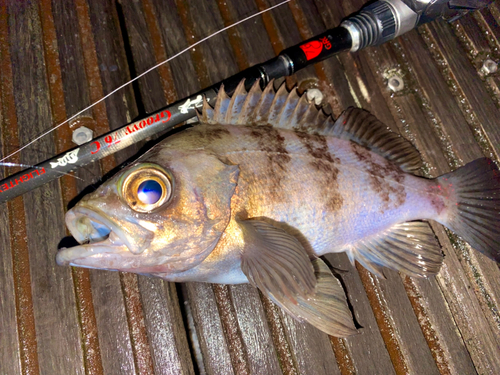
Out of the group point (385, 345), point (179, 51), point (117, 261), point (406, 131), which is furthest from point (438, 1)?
point (117, 261)

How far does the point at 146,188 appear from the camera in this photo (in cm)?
119

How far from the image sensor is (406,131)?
2.05 m

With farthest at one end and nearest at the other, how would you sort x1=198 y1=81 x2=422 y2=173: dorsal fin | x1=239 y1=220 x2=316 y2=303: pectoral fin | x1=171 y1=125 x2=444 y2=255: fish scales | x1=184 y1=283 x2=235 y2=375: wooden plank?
x1=184 y1=283 x2=235 y2=375: wooden plank → x1=198 y1=81 x2=422 y2=173: dorsal fin → x1=171 y1=125 x2=444 y2=255: fish scales → x1=239 y1=220 x2=316 y2=303: pectoral fin

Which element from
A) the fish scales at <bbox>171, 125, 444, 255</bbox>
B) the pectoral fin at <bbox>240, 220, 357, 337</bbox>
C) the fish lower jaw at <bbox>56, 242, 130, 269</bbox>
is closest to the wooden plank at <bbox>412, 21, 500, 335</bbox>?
the fish scales at <bbox>171, 125, 444, 255</bbox>

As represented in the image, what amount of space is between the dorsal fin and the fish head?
0.34 meters

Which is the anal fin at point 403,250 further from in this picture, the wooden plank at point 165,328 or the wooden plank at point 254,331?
the wooden plank at point 165,328

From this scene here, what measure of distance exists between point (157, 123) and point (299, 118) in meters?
0.76

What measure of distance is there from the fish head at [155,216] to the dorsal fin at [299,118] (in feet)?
1.13

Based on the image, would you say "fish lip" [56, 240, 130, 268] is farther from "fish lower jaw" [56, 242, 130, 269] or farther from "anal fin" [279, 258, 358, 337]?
"anal fin" [279, 258, 358, 337]

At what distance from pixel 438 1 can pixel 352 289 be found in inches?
69.4

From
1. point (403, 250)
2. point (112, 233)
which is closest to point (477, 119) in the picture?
point (403, 250)

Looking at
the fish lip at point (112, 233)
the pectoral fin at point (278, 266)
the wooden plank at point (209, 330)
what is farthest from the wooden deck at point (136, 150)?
the fish lip at point (112, 233)

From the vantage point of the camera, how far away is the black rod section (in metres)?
1.63

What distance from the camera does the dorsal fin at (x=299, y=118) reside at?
157 cm
